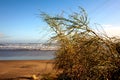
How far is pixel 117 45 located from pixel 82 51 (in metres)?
0.97

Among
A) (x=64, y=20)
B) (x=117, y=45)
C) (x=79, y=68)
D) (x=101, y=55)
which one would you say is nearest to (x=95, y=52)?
(x=101, y=55)

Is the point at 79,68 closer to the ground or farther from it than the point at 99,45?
closer to the ground

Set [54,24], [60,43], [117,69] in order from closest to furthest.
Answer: [117,69] → [54,24] → [60,43]

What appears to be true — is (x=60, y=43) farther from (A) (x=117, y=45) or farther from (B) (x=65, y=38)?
(A) (x=117, y=45)

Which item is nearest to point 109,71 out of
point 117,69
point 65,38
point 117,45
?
point 117,69

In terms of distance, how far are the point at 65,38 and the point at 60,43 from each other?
34.7 inches

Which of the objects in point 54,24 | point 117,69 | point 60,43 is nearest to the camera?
point 117,69

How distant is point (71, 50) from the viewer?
8141mm

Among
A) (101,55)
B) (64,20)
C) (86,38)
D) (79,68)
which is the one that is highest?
(64,20)

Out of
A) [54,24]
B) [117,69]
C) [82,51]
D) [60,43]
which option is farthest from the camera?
[60,43]

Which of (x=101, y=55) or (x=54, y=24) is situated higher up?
(x=54, y=24)

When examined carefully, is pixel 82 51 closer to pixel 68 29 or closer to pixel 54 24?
pixel 68 29

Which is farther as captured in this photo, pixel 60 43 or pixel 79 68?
pixel 60 43

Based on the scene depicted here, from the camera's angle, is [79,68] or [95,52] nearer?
[95,52]
